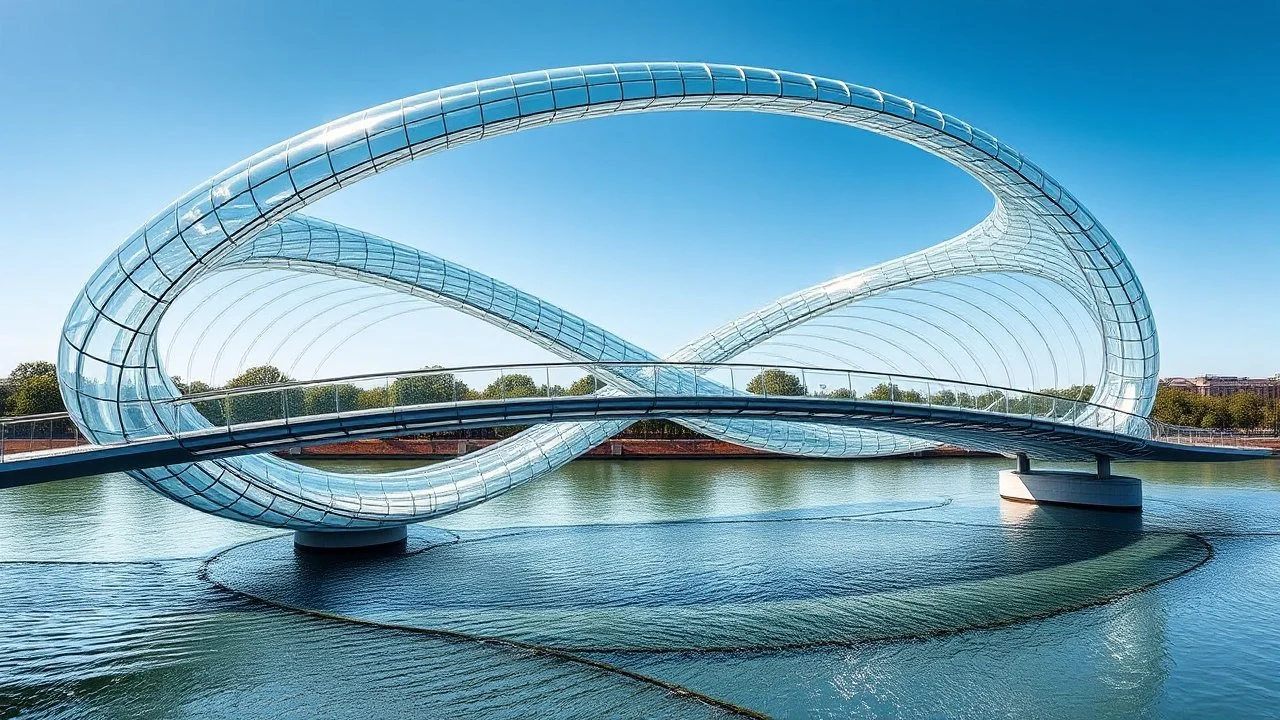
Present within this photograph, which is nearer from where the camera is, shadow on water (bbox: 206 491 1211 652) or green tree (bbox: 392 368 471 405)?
shadow on water (bbox: 206 491 1211 652)

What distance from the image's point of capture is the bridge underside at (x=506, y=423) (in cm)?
1455

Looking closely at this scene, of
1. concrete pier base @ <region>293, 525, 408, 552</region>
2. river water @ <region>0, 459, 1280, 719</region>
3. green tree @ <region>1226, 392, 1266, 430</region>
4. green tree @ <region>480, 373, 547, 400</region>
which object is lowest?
river water @ <region>0, 459, 1280, 719</region>

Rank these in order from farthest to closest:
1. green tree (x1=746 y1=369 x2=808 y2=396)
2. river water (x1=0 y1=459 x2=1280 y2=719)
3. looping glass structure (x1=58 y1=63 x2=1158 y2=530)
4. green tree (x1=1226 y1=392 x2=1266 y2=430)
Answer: green tree (x1=1226 y1=392 x2=1266 y2=430)
green tree (x1=746 y1=369 x2=808 y2=396)
looping glass structure (x1=58 y1=63 x2=1158 y2=530)
river water (x1=0 y1=459 x2=1280 y2=719)

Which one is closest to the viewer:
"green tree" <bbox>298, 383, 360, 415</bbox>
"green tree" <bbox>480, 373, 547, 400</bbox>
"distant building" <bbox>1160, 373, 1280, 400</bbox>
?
"green tree" <bbox>298, 383, 360, 415</bbox>

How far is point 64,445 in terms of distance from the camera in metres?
16.5

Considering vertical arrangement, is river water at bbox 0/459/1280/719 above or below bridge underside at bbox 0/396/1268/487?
below

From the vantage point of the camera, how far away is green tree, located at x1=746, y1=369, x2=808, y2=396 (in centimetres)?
2222

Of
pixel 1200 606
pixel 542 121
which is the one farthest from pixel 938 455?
pixel 542 121

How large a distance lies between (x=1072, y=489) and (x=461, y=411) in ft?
89.2

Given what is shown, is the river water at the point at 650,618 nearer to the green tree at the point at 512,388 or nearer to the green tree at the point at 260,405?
the green tree at the point at 260,405

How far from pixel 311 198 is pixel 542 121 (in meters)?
6.11

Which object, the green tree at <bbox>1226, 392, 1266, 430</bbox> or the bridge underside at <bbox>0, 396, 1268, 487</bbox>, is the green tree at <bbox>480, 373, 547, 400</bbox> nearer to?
the bridge underside at <bbox>0, 396, 1268, 487</bbox>

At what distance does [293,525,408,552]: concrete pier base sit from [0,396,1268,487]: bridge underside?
258 inches

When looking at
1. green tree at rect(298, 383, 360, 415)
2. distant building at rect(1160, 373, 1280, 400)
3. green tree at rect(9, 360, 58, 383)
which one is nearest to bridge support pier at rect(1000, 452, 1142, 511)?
green tree at rect(298, 383, 360, 415)
